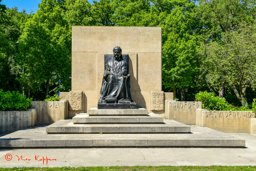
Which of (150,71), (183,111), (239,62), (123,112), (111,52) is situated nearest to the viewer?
(123,112)

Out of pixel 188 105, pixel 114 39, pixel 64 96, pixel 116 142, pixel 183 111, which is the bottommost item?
pixel 116 142

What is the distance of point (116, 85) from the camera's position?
1169 cm

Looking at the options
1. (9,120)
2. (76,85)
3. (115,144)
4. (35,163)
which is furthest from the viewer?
(76,85)

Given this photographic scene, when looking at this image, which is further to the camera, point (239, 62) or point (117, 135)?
point (239, 62)

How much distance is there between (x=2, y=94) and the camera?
1112cm

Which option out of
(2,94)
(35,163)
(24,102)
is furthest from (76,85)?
(35,163)

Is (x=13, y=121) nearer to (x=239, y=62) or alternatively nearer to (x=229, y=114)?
(x=229, y=114)

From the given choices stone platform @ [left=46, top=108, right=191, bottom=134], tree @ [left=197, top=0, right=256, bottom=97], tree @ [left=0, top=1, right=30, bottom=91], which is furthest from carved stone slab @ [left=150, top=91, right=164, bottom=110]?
tree @ [left=0, top=1, right=30, bottom=91]

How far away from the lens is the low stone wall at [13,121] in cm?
1090

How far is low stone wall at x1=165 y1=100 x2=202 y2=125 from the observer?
40.8ft

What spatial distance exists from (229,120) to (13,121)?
35.0 ft

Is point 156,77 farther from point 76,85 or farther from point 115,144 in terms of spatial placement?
→ point 115,144

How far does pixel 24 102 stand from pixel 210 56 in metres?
14.7

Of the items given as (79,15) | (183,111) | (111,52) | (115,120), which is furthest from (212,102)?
(79,15)
